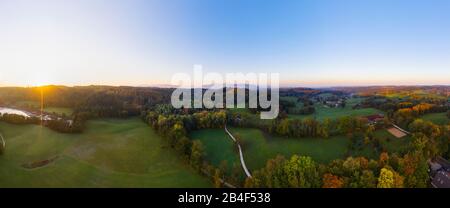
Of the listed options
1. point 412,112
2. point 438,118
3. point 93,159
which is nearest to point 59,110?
point 93,159

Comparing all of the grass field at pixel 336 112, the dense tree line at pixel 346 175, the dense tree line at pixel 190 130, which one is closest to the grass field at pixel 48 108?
the dense tree line at pixel 190 130

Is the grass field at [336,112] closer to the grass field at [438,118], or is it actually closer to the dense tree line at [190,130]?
the grass field at [438,118]

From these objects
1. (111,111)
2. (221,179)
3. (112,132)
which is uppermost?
(111,111)

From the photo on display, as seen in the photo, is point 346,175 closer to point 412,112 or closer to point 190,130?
point 190,130
